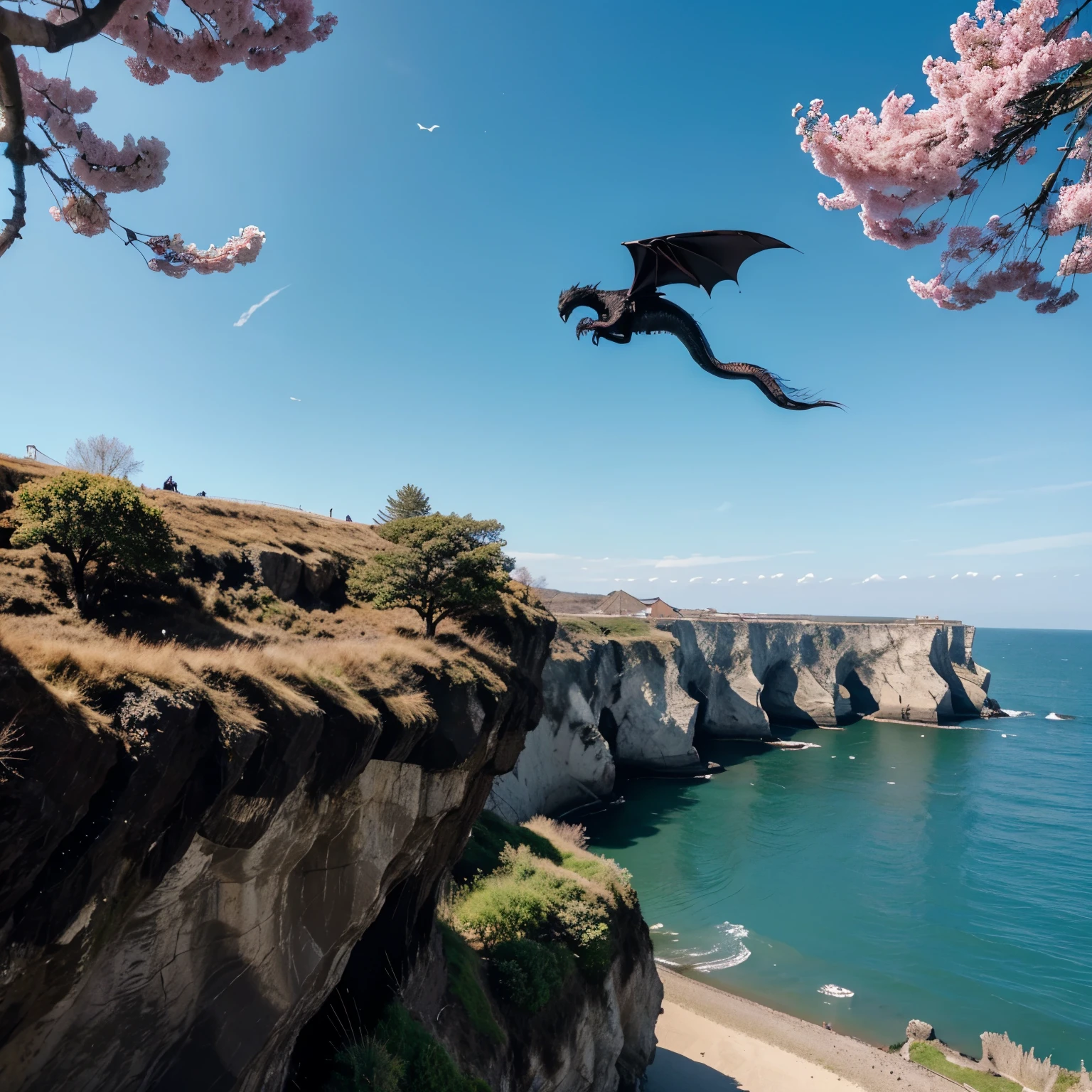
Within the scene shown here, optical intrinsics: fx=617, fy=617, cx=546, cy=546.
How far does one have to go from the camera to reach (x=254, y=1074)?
977cm

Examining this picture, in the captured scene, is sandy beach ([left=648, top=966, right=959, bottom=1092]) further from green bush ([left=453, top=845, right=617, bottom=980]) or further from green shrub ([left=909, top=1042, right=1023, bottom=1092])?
green bush ([left=453, top=845, right=617, bottom=980])

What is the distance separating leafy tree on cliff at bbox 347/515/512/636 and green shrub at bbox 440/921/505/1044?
9.01 meters

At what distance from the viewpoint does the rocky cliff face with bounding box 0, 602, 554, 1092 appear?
238 inches

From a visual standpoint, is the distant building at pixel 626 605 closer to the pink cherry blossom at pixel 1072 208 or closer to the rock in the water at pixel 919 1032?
the rock in the water at pixel 919 1032

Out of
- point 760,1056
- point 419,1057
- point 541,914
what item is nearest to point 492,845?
point 541,914

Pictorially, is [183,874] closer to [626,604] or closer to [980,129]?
[980,129]

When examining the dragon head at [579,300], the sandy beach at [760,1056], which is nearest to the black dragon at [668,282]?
the dragon head at [579,300]

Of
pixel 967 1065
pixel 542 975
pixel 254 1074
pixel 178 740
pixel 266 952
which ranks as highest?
pixel 178 740

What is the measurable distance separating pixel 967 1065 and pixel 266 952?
2811cm

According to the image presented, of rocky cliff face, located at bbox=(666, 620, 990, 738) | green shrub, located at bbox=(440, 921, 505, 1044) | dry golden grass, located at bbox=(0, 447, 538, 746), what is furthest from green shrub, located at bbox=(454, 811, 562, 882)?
rocky cliff face, located at bbox=(666, 620, 990, 738)

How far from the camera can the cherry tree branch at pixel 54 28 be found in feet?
13.1

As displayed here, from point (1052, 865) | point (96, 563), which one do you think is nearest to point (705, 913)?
point (1052, 865)

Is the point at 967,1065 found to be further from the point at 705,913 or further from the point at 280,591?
the point at 280,591

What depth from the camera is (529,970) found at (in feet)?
59.8
